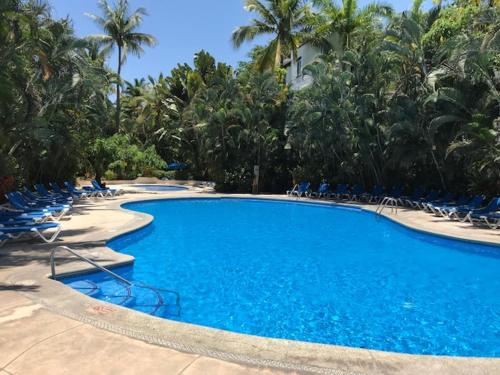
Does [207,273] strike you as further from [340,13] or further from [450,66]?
[340,13]

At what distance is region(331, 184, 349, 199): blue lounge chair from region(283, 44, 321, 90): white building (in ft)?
31.4

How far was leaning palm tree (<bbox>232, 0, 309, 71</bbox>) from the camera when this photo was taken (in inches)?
1101

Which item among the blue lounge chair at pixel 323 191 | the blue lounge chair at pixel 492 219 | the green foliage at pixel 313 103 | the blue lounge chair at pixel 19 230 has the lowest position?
the blue lounge chair at pixel 19 230

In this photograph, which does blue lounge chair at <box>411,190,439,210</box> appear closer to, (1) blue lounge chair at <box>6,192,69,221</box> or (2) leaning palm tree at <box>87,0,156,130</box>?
(1) blue lounge chair at <box>6,192,69,221</box>

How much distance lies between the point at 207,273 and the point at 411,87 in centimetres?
1443

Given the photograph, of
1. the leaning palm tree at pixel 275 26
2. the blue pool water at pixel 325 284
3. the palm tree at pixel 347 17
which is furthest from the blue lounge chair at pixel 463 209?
the leaning palm tree at pixel 275 26

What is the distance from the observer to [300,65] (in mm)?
32312

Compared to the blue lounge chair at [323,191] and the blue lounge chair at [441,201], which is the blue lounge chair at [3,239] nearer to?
the blue lounge chair at [441,201]

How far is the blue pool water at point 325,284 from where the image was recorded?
18.8 ft

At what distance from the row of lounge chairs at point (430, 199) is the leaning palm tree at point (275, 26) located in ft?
33.3

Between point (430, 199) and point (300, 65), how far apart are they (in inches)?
714

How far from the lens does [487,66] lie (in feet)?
47.1

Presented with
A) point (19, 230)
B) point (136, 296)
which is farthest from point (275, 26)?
point (136, 296)

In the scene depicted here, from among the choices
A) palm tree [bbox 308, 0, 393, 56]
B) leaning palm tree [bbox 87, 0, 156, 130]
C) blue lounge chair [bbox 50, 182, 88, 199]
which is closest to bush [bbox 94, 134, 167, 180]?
leaning palm tree [bbox 87, 0, 156, 130]
